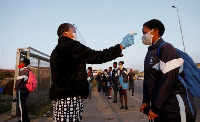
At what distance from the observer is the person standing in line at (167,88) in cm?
198

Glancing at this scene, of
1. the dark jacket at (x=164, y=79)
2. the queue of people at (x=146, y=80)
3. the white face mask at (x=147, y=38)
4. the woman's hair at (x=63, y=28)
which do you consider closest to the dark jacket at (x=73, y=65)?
the queue of people at (x=146, y=80)

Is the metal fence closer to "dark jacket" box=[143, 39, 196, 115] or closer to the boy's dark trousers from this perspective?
the boy's dark trousers

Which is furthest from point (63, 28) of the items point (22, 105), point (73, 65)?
point (22, 105)

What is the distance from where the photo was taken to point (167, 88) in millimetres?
1970

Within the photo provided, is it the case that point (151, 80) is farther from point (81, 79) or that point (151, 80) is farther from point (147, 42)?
point (81, 79)

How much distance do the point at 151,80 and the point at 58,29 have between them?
1.41 meters

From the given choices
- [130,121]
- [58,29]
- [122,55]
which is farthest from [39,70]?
[122,55]

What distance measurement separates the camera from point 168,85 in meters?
1.97

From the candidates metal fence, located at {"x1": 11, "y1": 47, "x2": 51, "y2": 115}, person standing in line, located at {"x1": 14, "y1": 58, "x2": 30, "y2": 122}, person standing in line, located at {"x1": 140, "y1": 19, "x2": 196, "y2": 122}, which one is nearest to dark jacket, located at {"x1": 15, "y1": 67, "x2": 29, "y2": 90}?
person standing in line, located at {"x1": 14, "y1": 58, "x2": 30, "y2": 122}

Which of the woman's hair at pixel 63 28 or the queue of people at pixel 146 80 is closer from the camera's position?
the queue of people at pixel 146 80

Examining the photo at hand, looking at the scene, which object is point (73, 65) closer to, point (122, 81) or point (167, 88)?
point (167, 88)

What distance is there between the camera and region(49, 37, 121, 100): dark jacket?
2.14 metres

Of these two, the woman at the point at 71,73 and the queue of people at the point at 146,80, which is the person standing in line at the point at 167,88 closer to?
the queue of people at the point at 146,80

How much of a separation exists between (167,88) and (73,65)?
1.10m
